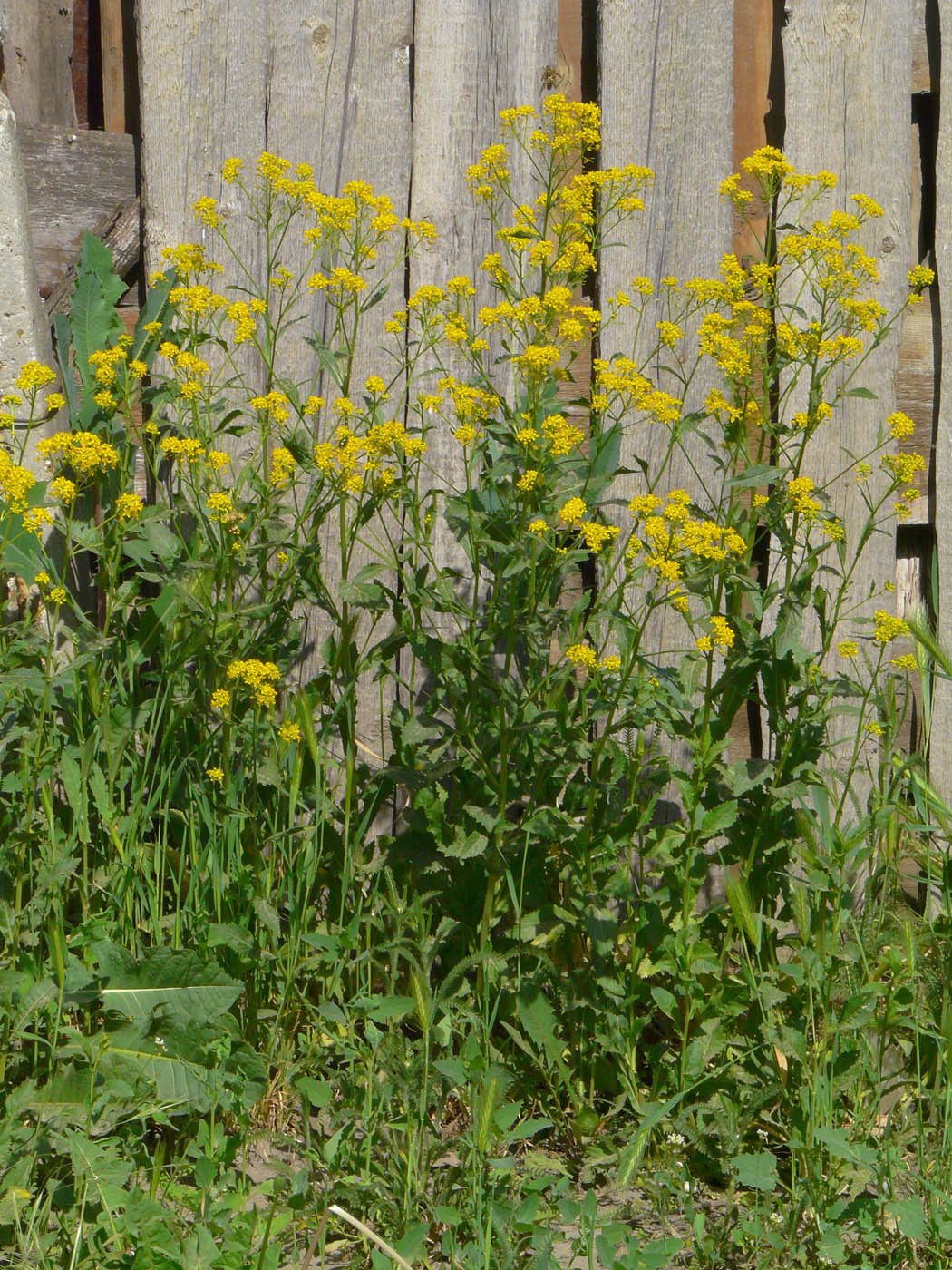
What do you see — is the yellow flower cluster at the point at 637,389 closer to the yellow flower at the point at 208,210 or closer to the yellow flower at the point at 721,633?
the yellow flower at the point at 721,633

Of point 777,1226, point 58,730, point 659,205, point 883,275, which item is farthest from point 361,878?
point 883,275

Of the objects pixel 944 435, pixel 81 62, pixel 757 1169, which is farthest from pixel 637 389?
pixel 81 62

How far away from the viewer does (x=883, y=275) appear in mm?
3279

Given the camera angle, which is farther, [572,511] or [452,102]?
[452,102]

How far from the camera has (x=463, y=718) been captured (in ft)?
8.25

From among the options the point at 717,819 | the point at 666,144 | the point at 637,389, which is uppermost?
the point at 666,144

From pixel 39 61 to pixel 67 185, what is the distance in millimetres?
346

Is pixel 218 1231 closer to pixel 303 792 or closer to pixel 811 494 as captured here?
pixel 303 792

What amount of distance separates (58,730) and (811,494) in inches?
67.6

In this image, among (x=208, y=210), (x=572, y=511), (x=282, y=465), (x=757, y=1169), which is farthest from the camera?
(x=208, y=210)

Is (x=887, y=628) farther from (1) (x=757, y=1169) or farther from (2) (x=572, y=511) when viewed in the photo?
(1) (x=757, y=1169)

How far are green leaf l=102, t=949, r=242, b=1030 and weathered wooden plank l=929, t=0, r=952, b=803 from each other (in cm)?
202

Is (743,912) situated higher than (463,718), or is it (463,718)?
(463,718)

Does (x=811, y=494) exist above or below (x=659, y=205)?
below
